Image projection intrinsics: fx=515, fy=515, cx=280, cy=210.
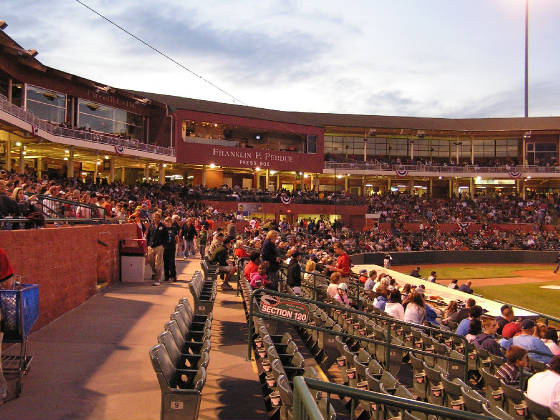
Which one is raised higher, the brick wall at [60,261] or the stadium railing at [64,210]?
the stadium railing at [64,210]

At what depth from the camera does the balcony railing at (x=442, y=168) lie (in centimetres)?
5397

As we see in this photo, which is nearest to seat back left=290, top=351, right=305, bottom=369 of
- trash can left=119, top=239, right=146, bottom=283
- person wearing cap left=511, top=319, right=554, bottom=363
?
person wearing cap left=511, top=319, right=554, bottom=363

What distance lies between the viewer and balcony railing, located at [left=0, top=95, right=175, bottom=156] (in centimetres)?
2388

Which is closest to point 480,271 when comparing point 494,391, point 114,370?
point 494,391

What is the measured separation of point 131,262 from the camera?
13695mm

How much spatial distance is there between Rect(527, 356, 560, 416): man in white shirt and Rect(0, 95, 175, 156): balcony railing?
2336 centimetres

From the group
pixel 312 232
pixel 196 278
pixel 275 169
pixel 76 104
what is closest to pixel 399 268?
pixel 312 232

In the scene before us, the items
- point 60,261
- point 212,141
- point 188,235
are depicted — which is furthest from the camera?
point 212,141

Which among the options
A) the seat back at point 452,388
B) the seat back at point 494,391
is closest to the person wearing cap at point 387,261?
the seat back at point 494,391

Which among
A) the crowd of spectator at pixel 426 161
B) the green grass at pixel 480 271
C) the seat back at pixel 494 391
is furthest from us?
the crowd of spectator at pixel 426 161

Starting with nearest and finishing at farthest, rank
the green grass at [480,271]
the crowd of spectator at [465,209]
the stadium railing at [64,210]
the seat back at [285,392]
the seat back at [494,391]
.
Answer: the seat back at [285,392]
the seat back at [494,391]
the stadium railing at [64,210]
the green grass at [480,271]
the crowd of spectator at [465,209]

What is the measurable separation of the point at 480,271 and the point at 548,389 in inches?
1263

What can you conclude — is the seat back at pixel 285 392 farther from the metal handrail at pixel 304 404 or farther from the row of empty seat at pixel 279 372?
the metal handrail at pixel 304 404

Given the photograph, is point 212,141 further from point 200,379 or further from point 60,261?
point 200,379
